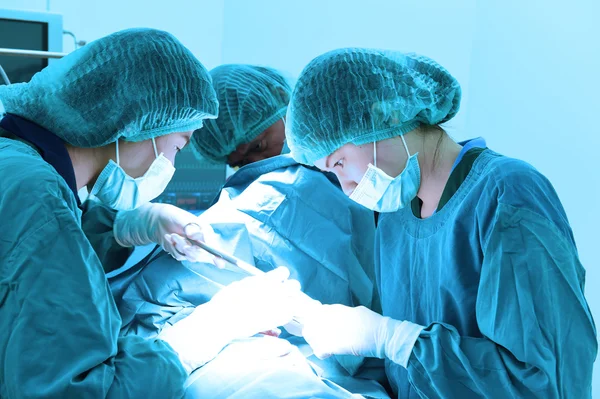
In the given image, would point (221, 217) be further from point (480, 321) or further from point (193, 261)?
point (480, 321)

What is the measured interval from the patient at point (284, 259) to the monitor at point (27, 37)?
1.06m

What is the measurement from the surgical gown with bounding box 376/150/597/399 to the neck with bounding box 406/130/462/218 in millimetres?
109

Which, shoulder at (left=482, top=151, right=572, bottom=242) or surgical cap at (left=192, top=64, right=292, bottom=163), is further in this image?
surgical cap at (left=192, top=64, right=292, bottom=163)

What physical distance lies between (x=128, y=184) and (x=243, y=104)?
0.70 m

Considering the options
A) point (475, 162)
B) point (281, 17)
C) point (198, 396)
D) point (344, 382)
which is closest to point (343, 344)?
point (344, 382)

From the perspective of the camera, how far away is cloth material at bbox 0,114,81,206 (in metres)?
1.36

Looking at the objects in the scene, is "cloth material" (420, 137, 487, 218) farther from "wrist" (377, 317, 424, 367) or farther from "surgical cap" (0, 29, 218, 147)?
"surgical cap" (0, 29, 218, 147)

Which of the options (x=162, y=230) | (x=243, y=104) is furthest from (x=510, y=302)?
(x=243, y=104)

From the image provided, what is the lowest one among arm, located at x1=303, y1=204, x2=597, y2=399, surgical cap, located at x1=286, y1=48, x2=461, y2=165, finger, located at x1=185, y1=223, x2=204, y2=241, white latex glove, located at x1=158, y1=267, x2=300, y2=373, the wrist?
white latex glove, located at x1=158, y1=267, x2=300, y2=373

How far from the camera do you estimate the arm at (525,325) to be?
120cm

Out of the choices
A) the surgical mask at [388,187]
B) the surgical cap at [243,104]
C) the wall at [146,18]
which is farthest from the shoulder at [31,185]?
→ the wall at [146,18]

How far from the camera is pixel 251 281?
66.0 inches

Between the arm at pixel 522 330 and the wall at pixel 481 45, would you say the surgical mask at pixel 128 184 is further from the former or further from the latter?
the wall at pixel 481 45

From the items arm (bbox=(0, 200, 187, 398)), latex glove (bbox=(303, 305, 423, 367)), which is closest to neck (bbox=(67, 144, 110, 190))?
arm (bbox=(0, 200, 187, 398))
